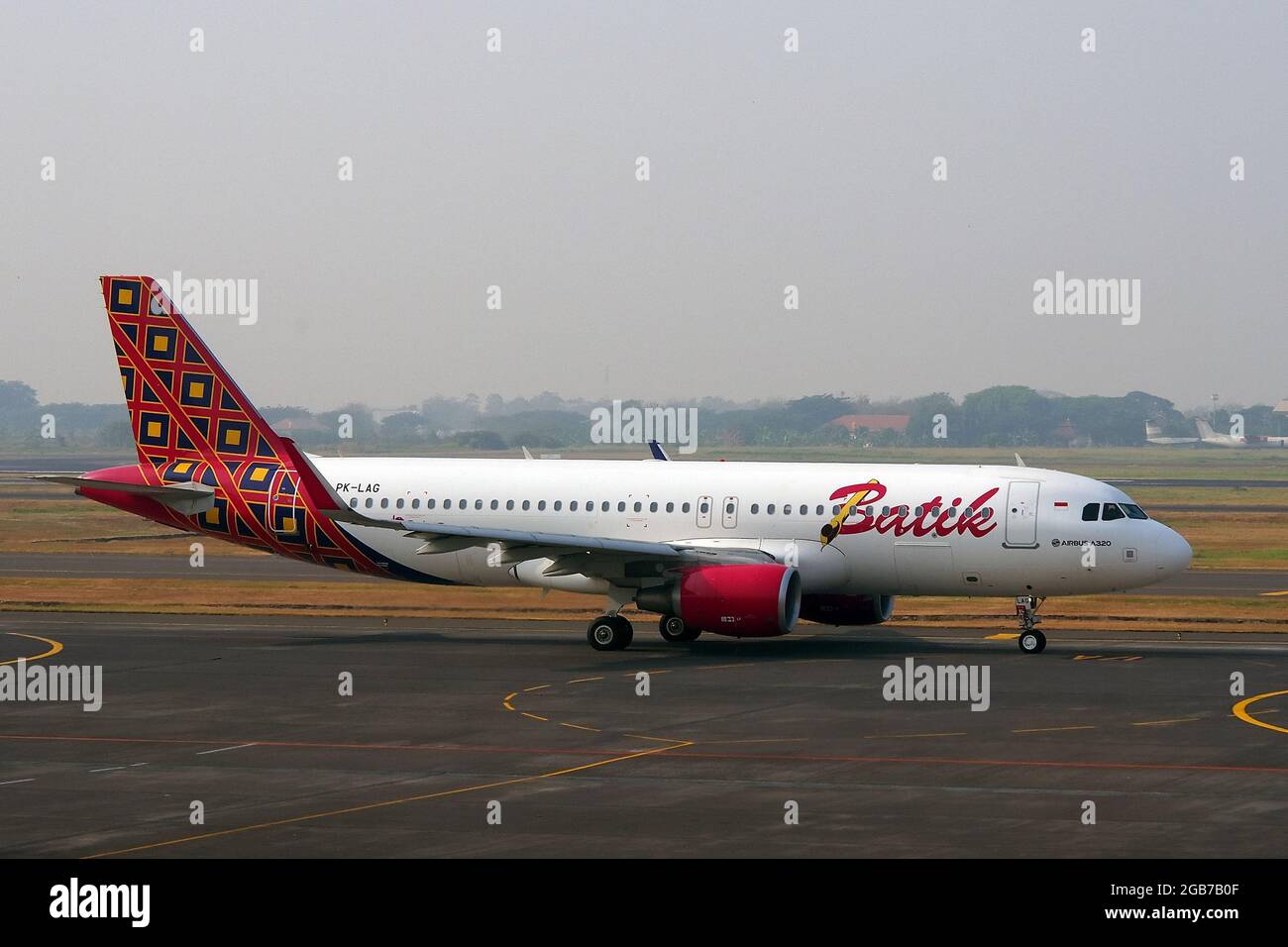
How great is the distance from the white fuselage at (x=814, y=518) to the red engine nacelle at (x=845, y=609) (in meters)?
0.75

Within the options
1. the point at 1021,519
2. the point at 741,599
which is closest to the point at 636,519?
Result: the point at 741,599

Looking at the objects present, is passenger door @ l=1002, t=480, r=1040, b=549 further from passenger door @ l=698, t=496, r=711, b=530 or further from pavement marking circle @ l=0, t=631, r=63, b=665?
pavement marking circle @ l=0, t=631, r=63, b=665

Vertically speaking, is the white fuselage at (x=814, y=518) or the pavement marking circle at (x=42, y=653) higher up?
the white fuselage at (x=814, y=518)

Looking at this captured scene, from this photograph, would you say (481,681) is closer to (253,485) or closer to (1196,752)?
(253,485)

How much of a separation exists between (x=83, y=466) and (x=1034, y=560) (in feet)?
534

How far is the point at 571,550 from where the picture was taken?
3978 cm

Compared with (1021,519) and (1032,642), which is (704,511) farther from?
(1032,642)

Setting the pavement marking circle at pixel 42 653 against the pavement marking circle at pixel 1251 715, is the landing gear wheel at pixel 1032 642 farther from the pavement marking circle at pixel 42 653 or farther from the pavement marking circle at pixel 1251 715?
the pavement marking circle at pixel 42 653

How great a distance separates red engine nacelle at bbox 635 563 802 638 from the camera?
3819cm

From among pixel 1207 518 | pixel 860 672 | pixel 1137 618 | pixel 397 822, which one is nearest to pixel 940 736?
pixel 860 672

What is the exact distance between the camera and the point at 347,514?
37.8 metres

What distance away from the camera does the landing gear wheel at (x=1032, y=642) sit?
3959 centimetres

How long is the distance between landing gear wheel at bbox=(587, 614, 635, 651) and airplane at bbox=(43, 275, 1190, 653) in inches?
2.5

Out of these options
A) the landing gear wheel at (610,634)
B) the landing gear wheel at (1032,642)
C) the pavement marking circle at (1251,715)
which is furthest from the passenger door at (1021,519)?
the landing gear wheel at (610,634)
